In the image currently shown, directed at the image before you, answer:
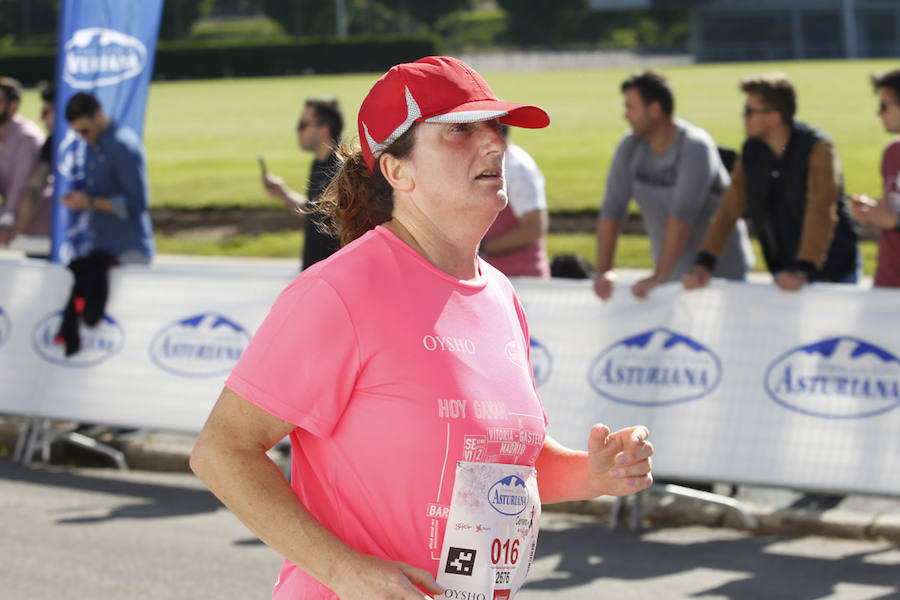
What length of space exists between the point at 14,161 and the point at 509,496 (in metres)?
8.48

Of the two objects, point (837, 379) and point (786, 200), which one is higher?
point (786, 200)

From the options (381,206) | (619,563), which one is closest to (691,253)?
(619,563)

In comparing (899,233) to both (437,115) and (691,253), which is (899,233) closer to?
(691,253)

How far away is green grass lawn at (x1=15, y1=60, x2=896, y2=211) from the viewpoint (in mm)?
20859

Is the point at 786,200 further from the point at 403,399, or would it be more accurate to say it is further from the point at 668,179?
the point at 403,399

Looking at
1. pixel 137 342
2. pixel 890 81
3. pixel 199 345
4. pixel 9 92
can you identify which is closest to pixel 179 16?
pixel 9 92

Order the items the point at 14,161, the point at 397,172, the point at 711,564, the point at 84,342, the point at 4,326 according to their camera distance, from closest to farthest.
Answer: the point at 397,172 < the point at 711,564 < the point at 84,342 < the point at 4,326 < the point at 14,161

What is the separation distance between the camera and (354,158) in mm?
2604

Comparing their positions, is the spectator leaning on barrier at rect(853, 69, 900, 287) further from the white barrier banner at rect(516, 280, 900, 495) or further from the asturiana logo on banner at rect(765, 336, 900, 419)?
the asturiana logo on banner at rect(765, 336, 900, 419)

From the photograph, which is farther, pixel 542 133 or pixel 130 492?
pixel 542 133

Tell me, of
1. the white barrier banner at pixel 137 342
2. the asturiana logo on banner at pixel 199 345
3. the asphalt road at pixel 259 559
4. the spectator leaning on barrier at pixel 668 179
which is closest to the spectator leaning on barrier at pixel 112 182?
the white barrier banner at pixel 137 342

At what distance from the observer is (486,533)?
7.75ft

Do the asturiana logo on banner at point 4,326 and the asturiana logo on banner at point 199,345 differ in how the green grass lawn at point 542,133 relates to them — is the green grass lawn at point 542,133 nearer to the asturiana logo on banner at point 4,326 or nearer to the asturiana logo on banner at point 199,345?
the asturiana logo on banner at point 199,345

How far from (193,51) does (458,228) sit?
247 ft
